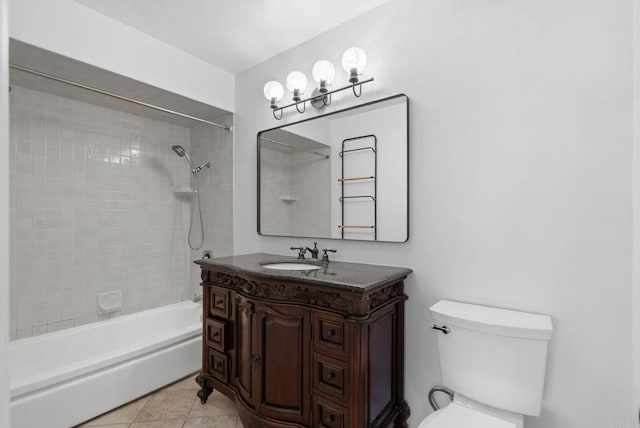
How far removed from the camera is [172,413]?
1943 mm

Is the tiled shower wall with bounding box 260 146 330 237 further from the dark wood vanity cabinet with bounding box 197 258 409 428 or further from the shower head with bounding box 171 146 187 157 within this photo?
the shower head with bounding box 171 146 187 157

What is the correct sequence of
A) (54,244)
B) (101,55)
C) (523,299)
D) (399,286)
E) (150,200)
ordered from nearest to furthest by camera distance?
(523,299)
(399,286)
(101,55)
(54,244)
(150,200)

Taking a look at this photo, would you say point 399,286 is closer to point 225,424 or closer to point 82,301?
point 225,424

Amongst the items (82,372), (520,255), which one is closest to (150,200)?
(82,372)

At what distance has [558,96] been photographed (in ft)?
4.29

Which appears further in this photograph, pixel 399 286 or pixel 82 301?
pixel 82 301

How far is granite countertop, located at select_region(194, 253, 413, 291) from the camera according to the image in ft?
4.59

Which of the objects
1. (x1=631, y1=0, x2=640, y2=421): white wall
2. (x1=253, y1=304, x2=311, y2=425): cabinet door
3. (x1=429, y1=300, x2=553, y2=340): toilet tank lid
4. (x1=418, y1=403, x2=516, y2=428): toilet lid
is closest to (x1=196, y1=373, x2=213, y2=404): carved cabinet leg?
(x1=253, y1=304, x2=311, y2=425): cabinet door

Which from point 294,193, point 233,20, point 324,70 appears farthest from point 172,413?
point 233,20

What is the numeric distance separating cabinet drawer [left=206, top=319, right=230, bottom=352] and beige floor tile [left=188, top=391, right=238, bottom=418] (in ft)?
1.32

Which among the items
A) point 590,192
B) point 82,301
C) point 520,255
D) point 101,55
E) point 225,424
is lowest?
point 225,424

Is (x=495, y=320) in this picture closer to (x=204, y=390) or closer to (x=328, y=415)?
(x=328, y=415)

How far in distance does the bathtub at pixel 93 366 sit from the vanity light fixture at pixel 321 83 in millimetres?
1826

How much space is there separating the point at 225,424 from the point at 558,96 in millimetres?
2388
